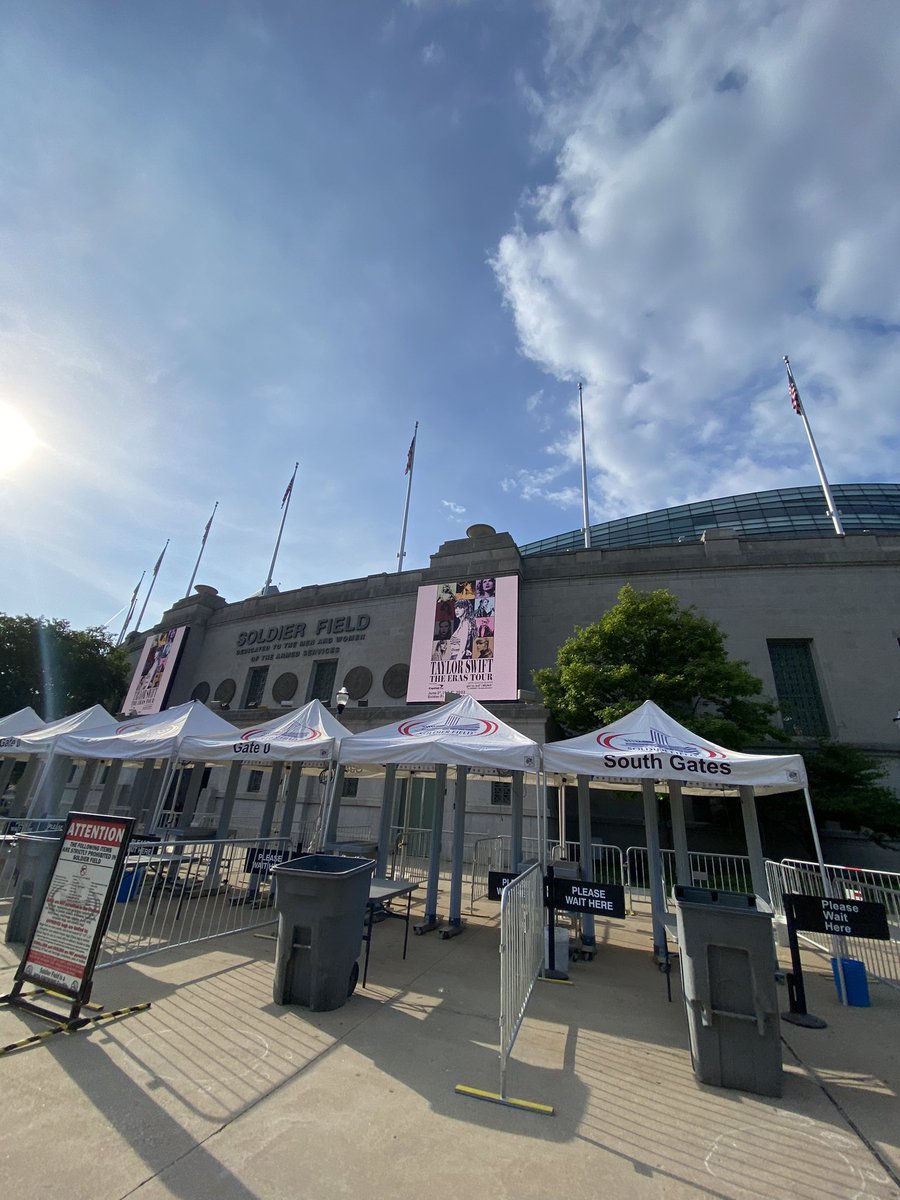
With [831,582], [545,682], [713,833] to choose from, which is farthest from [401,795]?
[831,582]

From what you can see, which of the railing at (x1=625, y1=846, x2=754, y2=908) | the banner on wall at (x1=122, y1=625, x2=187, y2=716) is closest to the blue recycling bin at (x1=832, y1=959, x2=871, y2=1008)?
the railing at (x1=625, y1=846, x2=754, y2=908)

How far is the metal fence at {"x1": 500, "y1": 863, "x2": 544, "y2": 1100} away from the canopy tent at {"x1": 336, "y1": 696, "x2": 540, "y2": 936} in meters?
1.79

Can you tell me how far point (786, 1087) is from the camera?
435 cm

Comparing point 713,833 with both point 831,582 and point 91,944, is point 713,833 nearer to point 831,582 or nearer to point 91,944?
point 831,582

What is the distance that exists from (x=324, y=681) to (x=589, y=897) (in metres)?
Result: 25.5

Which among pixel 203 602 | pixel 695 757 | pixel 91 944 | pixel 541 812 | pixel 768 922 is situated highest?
pixel 203 602

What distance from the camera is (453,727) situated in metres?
9.48

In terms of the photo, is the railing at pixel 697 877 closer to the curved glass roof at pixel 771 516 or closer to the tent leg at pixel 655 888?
the tent leg at pixel 655 888

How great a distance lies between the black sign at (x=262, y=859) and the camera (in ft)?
30.0

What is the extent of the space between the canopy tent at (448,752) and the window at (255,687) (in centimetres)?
2348

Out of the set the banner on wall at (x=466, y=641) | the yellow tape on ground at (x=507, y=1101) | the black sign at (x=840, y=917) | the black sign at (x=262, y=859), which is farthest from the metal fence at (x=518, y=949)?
the banner on wall at (x=466, y=641)

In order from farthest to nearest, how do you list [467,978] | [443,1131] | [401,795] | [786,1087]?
[401,795] < [467,978] < [786,1087] < [443,1131]

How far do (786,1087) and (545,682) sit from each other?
54.6 ft

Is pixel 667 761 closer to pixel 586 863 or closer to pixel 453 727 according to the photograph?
pixel 586 863
